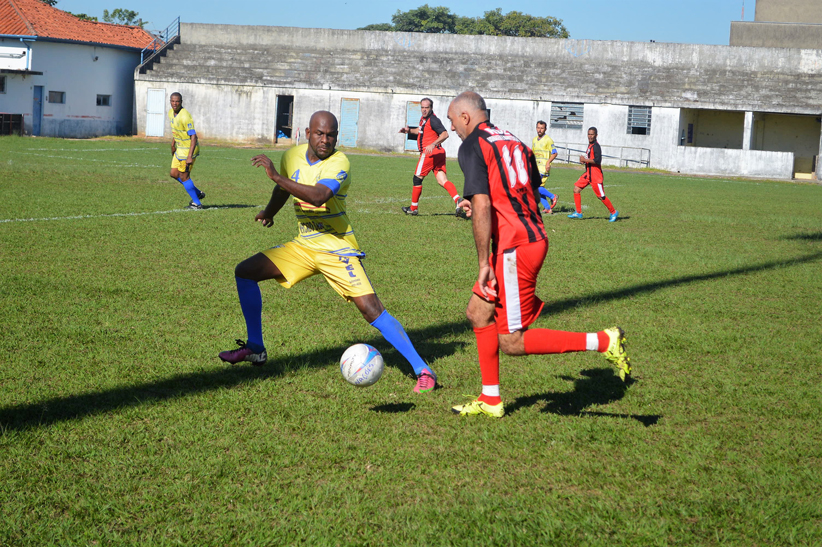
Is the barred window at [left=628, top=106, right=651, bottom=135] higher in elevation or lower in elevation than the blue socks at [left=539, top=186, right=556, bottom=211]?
higher

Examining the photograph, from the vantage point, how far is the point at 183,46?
4509cm

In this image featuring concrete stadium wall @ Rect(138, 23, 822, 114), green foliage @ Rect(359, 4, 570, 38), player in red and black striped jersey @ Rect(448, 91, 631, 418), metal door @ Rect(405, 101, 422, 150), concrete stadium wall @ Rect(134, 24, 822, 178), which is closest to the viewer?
player in red and black striped jersey @ Rect(448, 91, 631, 418)

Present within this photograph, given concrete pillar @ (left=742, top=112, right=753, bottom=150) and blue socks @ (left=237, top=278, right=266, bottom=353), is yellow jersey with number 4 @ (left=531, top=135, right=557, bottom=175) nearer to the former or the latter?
blue socks @ (left=237, top=278, right=266, bottom=353)

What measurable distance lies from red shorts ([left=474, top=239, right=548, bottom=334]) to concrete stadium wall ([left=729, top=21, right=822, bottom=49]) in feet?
169

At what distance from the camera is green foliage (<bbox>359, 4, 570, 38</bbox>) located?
245 ft

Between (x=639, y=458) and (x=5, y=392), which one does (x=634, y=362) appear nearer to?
(x=639, y=458)

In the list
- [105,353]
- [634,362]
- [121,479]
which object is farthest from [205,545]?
[634,362]

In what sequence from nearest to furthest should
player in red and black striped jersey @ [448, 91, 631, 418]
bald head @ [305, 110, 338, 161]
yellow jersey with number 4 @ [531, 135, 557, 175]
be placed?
Answer: player in red and black striped jersey @ [448, 91, 631, 418] → bald head @ [305, 110, 338, 161] → yellow jersey with number 4 @ [531, 135, 557, 175]

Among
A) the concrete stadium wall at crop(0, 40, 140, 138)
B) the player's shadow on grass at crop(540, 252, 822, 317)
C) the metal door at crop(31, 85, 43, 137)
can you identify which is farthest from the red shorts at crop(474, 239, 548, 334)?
the metal door at crop(31, 85, 43, 137)

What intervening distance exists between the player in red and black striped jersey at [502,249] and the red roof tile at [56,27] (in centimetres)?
3938

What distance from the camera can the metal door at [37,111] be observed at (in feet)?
124

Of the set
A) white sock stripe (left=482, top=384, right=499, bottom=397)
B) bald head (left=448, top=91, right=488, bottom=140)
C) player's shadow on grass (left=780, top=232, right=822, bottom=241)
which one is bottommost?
white sock stripe (left=482, top=384, right=499, bottom=397)

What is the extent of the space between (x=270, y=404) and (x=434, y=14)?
84.2 metres

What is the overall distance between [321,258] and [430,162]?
32.6 feet
